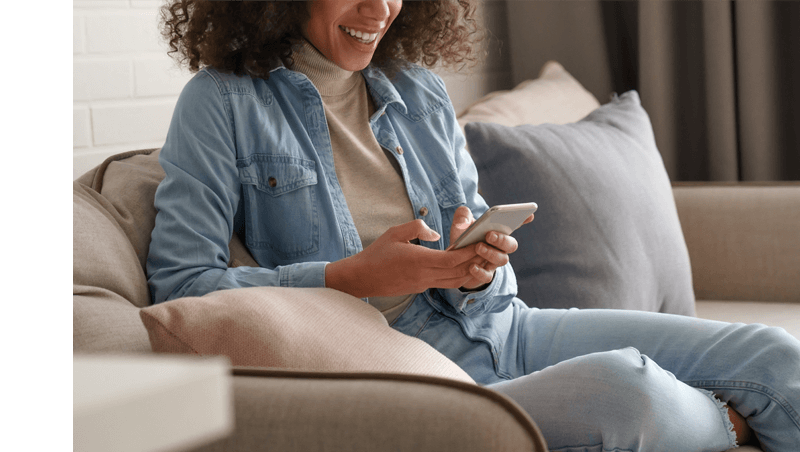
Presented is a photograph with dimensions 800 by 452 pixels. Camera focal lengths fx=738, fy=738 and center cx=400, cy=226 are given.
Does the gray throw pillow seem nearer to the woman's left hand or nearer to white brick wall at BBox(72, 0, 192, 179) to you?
the woman's left hand

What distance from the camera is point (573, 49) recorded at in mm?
2467

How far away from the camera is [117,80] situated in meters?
1.29

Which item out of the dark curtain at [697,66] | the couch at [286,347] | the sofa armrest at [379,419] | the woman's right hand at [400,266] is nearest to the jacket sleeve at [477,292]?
the woman's right hand at [400,266]

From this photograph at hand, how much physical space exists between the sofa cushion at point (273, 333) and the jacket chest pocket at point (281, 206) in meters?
0.25

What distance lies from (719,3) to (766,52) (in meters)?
0.19

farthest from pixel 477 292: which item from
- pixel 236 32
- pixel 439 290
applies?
pixel 236 32

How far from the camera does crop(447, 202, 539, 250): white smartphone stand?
0.81 metres

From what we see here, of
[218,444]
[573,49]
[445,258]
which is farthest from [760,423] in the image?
[573,49]

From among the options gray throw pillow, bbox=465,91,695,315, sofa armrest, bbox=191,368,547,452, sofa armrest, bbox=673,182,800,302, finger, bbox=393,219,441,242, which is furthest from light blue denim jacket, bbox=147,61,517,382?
sofa armrest, bbox=673,182,800,302

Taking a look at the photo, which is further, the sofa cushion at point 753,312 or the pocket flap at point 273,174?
the sofa cushion at point 753,312

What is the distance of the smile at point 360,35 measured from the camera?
3.55 feet

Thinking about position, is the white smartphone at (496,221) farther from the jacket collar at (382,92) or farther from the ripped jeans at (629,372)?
the jacket collar at (382,92)

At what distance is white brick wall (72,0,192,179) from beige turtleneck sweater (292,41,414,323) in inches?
14.8

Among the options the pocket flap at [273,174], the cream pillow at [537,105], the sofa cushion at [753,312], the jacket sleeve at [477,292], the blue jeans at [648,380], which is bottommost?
the sofa cushion at [753,312]
